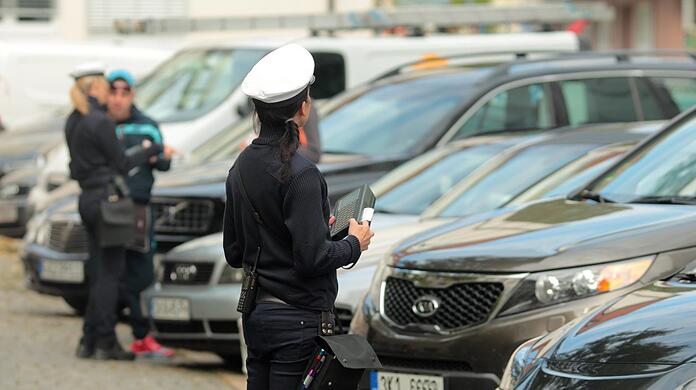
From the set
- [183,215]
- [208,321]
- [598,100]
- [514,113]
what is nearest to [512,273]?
[208,321]

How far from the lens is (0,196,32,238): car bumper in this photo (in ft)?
54.5

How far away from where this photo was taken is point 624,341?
4.81 metres

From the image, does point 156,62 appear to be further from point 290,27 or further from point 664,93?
point 664,93

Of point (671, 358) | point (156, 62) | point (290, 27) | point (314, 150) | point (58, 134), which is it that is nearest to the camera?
point (671, 358)

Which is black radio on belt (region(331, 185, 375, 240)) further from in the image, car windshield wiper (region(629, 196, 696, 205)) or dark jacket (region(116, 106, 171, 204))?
dark jacket (region(116, 106, 171, 204))

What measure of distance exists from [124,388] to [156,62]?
11.1m

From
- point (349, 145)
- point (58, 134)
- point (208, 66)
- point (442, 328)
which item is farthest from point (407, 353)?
point (58, 134)

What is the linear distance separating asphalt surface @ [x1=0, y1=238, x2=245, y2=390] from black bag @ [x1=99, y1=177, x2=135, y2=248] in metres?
0.78

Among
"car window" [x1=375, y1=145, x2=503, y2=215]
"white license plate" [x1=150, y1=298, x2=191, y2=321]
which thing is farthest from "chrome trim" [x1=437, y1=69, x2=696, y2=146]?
"white license plate" [x1=150, y1=298, x2=191, y2=321]

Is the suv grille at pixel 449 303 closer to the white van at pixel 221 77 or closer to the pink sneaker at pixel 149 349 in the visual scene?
the pink sneaker at pixel 149 349

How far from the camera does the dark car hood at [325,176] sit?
35.6ft

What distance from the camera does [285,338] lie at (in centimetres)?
525

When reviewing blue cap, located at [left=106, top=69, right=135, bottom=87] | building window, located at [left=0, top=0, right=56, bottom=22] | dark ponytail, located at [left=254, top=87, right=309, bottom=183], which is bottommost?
building window, located at [left=0, top=0, right=56, bottom=22]

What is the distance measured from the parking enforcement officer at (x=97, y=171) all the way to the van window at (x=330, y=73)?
4953 mm
